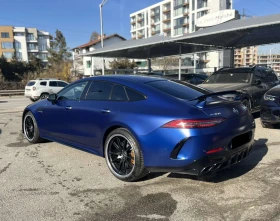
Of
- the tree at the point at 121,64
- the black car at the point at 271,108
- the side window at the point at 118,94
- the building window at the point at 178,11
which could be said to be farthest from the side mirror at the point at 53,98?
the building window at the point at 178,11

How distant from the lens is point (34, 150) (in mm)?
5605

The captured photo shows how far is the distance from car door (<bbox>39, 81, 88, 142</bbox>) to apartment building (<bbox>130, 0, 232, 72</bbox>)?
47411mm

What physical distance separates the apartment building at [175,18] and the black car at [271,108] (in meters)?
45.0

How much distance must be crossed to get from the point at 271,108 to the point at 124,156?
4443 millimetres

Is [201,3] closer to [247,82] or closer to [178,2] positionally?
[178,2]

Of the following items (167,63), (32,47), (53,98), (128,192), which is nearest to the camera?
(128,192)

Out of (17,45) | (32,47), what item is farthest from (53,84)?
(32,47)

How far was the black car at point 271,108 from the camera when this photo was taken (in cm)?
664

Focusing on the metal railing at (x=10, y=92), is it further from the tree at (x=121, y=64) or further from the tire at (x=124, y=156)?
the tire at (x=124, y=156)

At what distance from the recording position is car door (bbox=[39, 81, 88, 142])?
4.81 m

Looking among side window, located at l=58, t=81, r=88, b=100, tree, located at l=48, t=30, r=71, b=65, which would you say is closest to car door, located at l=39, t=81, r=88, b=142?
side window, located at l=58, t=81, r=88, b=100

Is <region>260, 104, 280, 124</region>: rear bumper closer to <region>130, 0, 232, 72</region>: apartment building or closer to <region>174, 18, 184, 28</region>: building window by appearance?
<region>130, 0, 232, 72</region>: apartment building

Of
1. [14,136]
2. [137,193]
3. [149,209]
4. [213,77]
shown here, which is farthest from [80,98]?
[213,77]

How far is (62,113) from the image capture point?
499 centimetres
